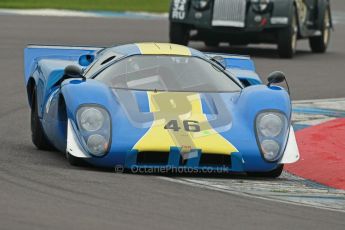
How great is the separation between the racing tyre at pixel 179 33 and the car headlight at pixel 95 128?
Answer: 1179 centimetres

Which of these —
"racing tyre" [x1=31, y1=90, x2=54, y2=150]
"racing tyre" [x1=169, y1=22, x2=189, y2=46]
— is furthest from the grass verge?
"racing tyre" [x1=31, y1=90, x2=54, y2=150]

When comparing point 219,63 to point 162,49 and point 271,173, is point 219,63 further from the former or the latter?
point 271,173

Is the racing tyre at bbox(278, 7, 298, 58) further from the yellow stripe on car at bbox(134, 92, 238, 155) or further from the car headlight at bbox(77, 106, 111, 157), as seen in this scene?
the car headlight at bbox(77, 106, 111, 157)

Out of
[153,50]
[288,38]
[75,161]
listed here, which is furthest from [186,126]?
[288,38]

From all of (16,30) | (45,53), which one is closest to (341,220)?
(45,53)

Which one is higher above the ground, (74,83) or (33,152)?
(74,83)

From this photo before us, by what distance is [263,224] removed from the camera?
23.7 ft

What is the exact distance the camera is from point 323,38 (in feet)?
75.2

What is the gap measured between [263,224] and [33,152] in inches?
141

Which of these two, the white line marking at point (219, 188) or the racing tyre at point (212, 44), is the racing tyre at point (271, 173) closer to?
the white line marking at point (219, 188)

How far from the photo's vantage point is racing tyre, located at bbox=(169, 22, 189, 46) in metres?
21.0

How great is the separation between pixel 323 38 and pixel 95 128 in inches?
561

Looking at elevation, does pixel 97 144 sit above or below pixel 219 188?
above

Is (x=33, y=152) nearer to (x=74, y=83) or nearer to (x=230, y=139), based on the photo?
(x=74, y=83)
